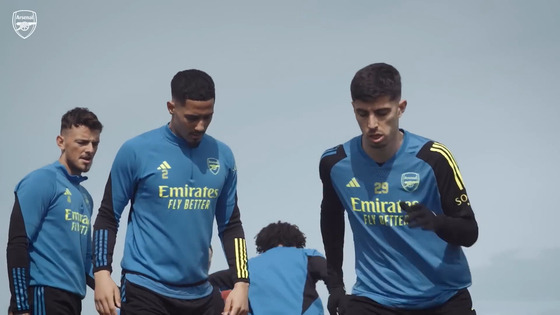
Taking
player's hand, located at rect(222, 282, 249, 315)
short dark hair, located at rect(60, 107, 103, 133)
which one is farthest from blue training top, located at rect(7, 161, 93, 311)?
player's hand, located at rect(222, 282, 249, 315)

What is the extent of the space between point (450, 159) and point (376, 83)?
0.83m

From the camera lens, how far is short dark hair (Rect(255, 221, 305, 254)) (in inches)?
464

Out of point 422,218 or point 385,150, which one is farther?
point 385,150

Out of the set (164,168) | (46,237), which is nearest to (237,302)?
(164,168)

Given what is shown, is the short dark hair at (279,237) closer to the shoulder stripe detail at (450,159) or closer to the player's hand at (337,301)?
the player's hand at (337,301)

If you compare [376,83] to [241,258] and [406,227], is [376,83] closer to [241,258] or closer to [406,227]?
[406,227]

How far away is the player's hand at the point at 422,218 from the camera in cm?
691

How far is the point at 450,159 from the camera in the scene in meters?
7.30

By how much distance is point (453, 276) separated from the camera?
23.9 ft

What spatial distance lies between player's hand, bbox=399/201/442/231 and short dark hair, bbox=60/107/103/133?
4.55 meters

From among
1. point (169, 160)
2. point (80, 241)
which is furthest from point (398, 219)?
point (80, 241)

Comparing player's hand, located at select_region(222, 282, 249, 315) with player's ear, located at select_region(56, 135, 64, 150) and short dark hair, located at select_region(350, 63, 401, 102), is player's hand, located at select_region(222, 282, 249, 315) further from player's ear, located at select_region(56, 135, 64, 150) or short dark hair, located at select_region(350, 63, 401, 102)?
player's ear, located at select_region(56, 135, 64, 150)

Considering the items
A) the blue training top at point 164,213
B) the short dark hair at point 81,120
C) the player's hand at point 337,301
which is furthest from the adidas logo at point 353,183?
the short dark hair at point 81,120

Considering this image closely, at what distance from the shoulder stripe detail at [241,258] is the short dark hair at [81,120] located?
291cm
